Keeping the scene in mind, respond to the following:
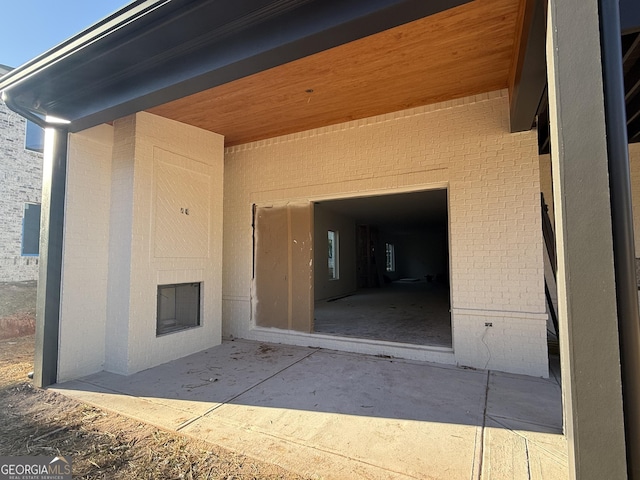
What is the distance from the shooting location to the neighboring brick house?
293 inches

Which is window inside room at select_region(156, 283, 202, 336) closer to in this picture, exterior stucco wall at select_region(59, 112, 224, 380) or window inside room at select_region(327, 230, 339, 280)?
exterior stucco wall at select_region(59, 112, 224, 380)

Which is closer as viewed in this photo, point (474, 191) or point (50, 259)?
point (50, 259)

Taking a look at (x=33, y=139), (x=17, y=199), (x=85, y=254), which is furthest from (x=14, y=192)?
(x=85, y=254)

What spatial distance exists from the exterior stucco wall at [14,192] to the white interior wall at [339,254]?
745 cm

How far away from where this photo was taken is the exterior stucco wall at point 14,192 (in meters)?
7.42

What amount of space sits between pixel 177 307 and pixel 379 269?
1237cm

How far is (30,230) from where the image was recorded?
25.8 feet

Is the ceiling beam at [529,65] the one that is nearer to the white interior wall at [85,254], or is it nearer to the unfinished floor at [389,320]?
the unfinished floor at [389,320]

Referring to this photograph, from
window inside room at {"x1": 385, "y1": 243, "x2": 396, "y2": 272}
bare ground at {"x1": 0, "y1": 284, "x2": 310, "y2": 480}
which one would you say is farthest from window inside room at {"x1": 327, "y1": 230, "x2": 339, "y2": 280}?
bare ground at {"x1": 0, "y1": 284, "x2": 310, "y2": 480}

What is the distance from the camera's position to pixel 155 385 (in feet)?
12.0

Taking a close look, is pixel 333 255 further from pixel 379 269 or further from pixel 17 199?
pixel 17 199

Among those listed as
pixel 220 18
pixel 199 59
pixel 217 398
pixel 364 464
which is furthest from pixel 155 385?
pixel 220 18

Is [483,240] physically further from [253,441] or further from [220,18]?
[220,18]

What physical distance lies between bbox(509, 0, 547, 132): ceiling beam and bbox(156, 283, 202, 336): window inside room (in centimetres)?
487
